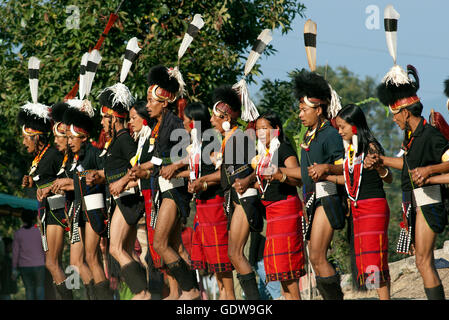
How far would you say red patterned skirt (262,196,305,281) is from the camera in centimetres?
734

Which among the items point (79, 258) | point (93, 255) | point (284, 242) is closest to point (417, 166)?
point (284, 242)

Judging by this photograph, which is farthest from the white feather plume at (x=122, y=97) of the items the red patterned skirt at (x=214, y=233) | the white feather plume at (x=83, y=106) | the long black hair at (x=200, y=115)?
the red patterned skirt at (x=214, y=233)

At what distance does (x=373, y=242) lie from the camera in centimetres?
689

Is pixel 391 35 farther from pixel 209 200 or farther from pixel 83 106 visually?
pixel 83 106

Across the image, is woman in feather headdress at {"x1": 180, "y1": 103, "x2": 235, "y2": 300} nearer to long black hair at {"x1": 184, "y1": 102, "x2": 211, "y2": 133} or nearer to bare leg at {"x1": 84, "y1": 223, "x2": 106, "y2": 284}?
long black hair at {"x1": 184, "y1": 102, "x2": 211, "y2": 133}

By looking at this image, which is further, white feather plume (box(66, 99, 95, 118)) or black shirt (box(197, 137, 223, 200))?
white feather plume (box(66, 99, 95, 118))

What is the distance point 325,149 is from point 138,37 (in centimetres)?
722

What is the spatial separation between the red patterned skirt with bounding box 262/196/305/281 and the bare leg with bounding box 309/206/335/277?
36 centimetres

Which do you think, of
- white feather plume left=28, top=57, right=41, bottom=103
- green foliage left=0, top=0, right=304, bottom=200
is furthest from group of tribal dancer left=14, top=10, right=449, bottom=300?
green foliage left=0, top=0, right=304, bottom=200

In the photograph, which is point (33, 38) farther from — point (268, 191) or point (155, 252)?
point (268, 191)
